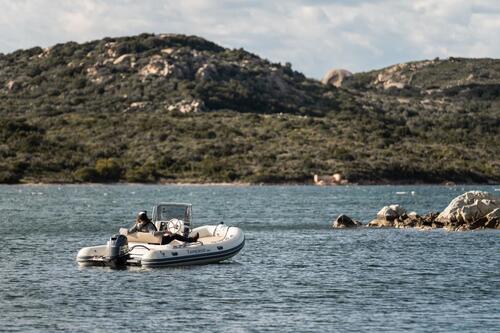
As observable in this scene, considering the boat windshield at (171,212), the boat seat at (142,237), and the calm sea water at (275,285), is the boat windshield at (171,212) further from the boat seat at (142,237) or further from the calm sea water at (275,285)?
the calm sea water at (275,285)

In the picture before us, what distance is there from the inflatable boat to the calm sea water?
1.46 feet

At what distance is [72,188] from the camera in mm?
122375

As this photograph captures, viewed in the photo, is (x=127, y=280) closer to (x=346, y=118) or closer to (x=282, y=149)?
(x=282, y=149)

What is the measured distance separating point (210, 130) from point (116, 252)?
111953 mm

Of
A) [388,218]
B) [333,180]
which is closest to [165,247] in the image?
[388,218]

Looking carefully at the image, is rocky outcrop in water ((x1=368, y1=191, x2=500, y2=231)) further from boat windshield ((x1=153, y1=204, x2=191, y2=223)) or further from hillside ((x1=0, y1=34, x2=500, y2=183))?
hillside ((x1=0, y1=34, x2=500, y2=183))

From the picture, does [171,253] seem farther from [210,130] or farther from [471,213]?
[210,130]

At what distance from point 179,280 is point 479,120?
5978 inches

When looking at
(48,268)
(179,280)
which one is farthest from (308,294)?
(48,268)

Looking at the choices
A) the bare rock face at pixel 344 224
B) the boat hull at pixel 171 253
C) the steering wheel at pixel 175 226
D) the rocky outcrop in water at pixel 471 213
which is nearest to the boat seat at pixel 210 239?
the boat hull at pixel 171 253

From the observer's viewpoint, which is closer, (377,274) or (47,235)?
(377,274)

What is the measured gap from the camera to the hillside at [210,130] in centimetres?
13112

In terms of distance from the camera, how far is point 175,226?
4116 cm

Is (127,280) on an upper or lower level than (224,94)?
lower
